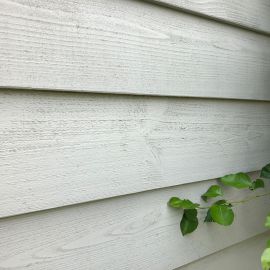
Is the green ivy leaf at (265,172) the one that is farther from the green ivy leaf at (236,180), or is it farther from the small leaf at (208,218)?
the small leaf at (208,218)

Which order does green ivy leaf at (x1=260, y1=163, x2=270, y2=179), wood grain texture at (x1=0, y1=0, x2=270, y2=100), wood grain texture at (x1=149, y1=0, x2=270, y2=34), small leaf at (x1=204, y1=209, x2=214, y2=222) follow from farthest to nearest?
1. green ivy leaf at (x1=260, y1=163, x2=270, y2=179)
2. small leaf at (x1=204, y1=209, x2=214, y2=222)
3. wood grain texture at (x1=149, y1=0, x2=270, y2=34)
4. wood grain texture at (x1=0, y1=0, x2=270, y2=100)

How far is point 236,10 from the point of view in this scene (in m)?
1.35

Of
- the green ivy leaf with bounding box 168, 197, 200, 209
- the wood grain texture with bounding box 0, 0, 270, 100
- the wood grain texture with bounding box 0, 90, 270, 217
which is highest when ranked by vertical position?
the wood grain texture with bounding box 0, 0, 270, 100

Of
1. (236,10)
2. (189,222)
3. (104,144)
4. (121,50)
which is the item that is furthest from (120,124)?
(236,10)

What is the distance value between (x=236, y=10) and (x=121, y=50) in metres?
0.55

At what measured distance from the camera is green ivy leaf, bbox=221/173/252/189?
1.31 m

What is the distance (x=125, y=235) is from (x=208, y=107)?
508 mm

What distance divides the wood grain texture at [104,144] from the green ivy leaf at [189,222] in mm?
100

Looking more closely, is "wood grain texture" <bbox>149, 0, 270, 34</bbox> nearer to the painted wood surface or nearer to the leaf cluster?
the leaf cluster

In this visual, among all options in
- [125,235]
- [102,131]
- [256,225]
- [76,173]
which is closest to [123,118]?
[102,131]

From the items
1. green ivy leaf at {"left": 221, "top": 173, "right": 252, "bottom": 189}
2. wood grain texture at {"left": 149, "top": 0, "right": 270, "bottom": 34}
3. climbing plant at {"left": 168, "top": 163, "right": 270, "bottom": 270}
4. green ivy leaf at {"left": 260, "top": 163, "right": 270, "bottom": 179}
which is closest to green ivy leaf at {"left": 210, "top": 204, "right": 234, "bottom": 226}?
climbing plant at {"left": 168, "top": 163, "right": 270, "bottom": 270}

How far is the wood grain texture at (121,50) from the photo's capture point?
827mm

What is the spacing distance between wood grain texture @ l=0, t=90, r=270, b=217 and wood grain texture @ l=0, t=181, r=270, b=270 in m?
0.04

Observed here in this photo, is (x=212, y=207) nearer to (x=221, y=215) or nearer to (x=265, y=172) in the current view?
(x=221, y=215)
